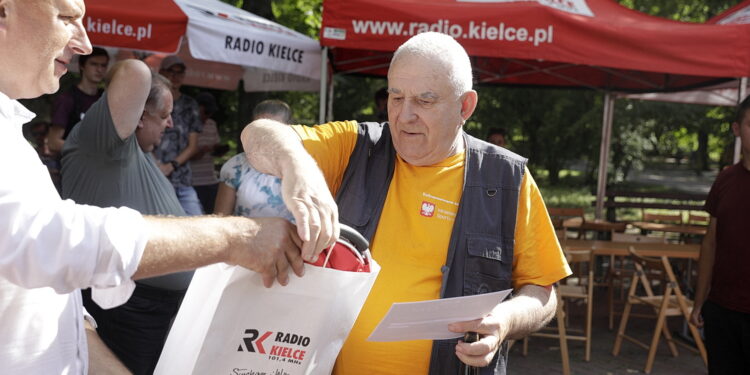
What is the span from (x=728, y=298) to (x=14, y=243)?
3945 millimetres

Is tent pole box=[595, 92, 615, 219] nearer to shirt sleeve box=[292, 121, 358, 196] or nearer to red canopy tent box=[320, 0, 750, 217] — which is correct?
red canopy tent box=[320, 0, 750, 217]

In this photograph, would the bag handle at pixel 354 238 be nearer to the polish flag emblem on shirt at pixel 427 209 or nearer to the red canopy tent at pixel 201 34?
the polish flag emblem on shirt at pixel 427 209

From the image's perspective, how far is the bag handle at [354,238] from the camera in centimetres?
155

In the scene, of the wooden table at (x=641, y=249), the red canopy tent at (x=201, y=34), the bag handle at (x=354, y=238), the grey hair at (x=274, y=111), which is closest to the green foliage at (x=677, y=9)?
the wooden table at (x=641, y=249)

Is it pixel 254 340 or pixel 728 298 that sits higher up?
pixel 254 340

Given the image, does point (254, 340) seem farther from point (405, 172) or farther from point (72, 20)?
point (405, 172)

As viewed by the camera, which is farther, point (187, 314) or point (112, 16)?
point (112, 16)

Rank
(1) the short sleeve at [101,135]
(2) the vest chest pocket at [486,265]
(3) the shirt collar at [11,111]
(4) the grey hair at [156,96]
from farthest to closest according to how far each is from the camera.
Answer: (4) the grey hair at [156,96]
(1) the short sleeve at [101,135]
(2) the vest chest pocket at [486,265]
(3) the shirt collar at [11,111]

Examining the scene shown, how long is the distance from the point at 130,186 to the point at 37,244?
1.98m

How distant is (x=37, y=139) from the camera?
409 inches

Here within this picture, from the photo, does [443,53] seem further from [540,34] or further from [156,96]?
[540,34]

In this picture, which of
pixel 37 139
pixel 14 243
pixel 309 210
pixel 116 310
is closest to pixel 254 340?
pixel 309 210

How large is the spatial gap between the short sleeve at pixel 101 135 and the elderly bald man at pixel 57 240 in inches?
57.3

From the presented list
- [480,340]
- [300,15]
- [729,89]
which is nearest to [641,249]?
[729,89]
